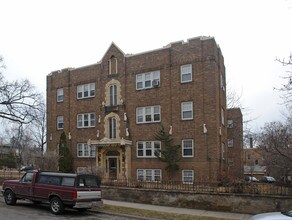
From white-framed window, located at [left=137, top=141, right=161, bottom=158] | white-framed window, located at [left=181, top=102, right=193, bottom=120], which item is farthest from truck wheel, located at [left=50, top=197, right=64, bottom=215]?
white-framed window, located at [left=181, top=102, right=193, bottom=120]

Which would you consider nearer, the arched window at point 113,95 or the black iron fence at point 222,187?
the black iron fence at point 222,187

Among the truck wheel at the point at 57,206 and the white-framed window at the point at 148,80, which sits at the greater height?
the white-framed window at the point at 148,80

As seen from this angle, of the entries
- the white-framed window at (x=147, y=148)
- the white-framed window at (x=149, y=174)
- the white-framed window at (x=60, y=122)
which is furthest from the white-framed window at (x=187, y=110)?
the white-framed window at (x=60, y=122)

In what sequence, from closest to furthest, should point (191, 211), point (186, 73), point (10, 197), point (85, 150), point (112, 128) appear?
point (191, 211), point (10, 197), point (186, 73), point (112, 128), point (85, 150)

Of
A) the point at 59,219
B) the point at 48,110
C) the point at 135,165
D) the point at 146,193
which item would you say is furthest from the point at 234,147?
the point at 59,219

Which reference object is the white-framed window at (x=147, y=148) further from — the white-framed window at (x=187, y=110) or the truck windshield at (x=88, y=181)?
the truck windshield at (x=88, y=181)

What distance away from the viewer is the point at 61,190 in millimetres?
15898

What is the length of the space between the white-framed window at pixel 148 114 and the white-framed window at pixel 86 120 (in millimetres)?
5599

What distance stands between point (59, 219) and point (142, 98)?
59.0 feet

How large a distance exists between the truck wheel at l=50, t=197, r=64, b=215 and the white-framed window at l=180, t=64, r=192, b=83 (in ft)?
53.3

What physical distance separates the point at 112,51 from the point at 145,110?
6.98 meters

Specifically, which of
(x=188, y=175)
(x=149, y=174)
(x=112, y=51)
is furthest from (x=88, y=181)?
(x=112, y=51)

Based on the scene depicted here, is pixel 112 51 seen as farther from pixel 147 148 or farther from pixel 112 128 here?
pixel 147 148

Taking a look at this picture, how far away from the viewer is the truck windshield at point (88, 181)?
628 inches
